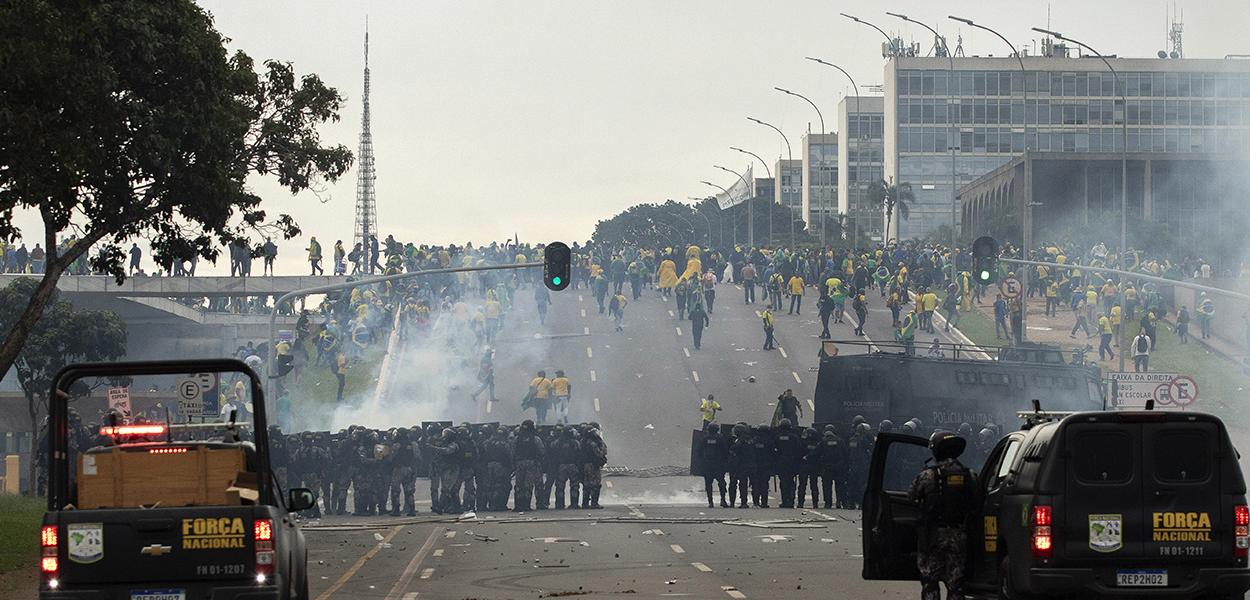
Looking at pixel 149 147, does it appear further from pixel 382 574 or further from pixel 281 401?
pixel 281 401

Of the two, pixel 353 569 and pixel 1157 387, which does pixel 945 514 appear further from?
pixel 1157 387

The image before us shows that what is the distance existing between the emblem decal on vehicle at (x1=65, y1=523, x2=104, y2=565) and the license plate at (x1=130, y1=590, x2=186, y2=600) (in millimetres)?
343

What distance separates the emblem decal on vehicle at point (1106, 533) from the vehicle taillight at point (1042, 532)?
1.00 feet

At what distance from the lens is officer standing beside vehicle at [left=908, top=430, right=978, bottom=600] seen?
46.3 ft

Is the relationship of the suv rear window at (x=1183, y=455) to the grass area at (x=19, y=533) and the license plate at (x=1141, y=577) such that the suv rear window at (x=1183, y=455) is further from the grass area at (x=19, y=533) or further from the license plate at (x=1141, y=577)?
the grass area at (x=19, y=533)

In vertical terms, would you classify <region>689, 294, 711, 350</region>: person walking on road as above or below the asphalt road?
above

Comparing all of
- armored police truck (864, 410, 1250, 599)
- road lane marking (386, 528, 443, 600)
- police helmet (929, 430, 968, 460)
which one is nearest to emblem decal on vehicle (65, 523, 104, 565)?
police helmet (929, 430, 968, 460)

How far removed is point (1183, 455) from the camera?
43.9 ft

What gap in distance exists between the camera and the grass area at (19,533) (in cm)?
2283

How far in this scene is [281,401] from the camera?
5009 cm

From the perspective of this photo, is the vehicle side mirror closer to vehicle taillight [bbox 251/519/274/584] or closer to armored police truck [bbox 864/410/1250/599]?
vehicle taillight [bbox 251/519/274/584]

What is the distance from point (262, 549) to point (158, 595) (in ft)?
2.48

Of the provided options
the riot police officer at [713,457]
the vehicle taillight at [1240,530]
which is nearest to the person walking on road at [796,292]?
the riot police officer at [713,457]

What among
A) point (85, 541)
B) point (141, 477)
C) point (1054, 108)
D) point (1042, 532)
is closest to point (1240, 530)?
point (1042, 532)
